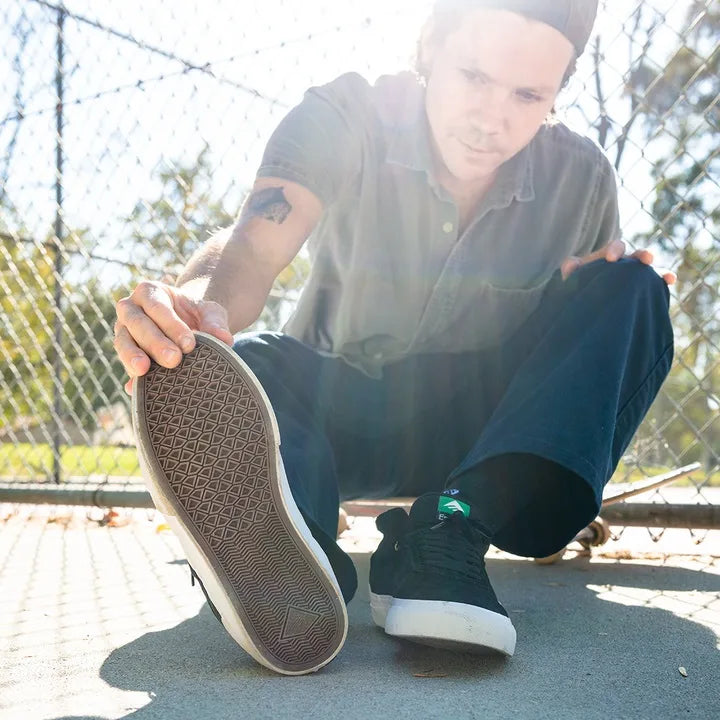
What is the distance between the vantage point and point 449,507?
49.6 inches

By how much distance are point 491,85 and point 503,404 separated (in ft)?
2.25

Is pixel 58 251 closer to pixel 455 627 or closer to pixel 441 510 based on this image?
pixel 441 510

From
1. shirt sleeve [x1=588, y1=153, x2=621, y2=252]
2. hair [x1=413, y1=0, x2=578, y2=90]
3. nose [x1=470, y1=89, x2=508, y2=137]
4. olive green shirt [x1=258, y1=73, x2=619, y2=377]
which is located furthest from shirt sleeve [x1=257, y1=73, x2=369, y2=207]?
shirt sleeve [x1=588, y1=153, x2=621, y2=252]

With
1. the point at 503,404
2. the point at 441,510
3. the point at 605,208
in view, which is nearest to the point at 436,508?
the point at 441,510

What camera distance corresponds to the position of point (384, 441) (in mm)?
1804

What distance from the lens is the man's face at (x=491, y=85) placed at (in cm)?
164

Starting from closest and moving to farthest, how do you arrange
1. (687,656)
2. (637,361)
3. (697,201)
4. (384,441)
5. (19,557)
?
(687,656) → (637,361) → (384,441) → (19,557) → (697,201)

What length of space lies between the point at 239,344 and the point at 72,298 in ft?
7.87

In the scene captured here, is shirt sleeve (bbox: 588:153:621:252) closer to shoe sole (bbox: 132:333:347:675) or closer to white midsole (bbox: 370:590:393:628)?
white midsole (bbox: 370:590:393:628)

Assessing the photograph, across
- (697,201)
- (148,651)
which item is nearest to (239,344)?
(148,651)

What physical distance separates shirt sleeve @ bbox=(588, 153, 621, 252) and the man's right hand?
1.16 meters

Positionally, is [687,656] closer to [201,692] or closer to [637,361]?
[637,361]

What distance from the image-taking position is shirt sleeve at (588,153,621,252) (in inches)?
76.6

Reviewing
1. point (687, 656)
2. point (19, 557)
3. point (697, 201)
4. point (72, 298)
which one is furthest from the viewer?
point (72, 298)
